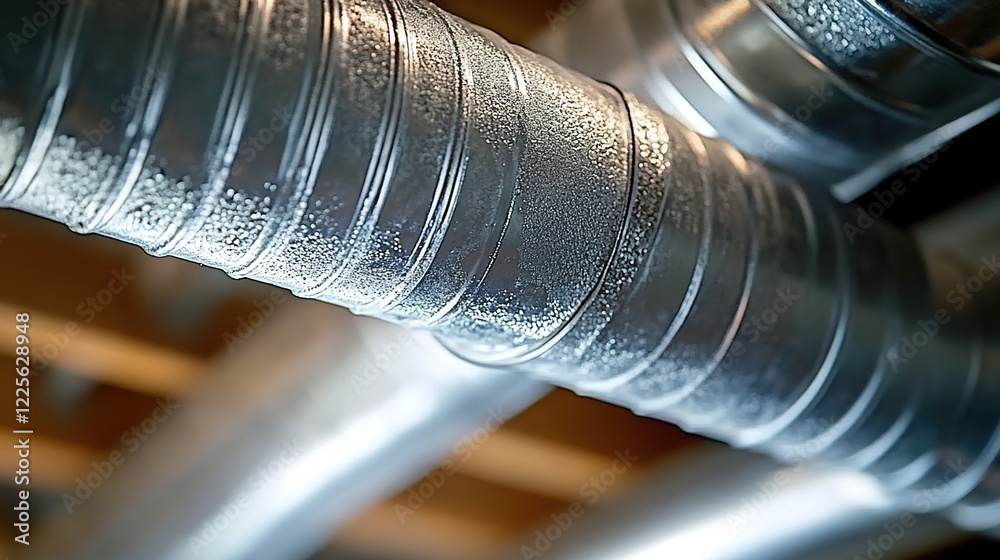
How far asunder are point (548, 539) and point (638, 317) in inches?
45.1

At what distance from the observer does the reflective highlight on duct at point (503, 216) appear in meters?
0.59

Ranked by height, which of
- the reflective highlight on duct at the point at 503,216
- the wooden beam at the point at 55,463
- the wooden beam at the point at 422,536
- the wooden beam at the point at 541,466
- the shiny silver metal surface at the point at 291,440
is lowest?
the wooden beam at the point at 422,536

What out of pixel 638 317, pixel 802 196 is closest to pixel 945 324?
pixel 802 196

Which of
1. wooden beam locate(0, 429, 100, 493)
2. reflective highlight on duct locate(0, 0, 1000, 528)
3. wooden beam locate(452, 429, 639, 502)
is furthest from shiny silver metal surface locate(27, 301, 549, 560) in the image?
wooden beam locate(452, 429, 639, 502)

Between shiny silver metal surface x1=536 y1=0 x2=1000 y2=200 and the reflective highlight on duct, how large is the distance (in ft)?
0.21

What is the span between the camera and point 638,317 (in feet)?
2.82

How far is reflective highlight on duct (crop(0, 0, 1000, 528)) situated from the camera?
1.94 ft

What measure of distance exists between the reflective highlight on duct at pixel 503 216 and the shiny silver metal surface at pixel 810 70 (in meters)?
0.06

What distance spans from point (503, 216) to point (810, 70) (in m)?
0.39

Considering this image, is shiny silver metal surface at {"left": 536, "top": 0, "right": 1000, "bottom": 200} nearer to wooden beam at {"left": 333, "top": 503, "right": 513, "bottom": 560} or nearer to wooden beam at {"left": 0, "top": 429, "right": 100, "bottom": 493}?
wooden beam at {"left": 0, "top": 429, "right": 100, "bottom": 493}

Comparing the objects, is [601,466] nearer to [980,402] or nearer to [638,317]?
[980,402]

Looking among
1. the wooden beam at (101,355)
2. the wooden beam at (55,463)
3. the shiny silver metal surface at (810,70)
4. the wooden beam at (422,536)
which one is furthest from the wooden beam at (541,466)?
the shiny silver metal surface at (810,70)

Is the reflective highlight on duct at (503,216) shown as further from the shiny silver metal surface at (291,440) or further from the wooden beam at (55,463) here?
the wooden beam at (55,463)

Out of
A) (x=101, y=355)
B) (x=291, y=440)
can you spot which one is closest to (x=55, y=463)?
(x=101, y=355)
